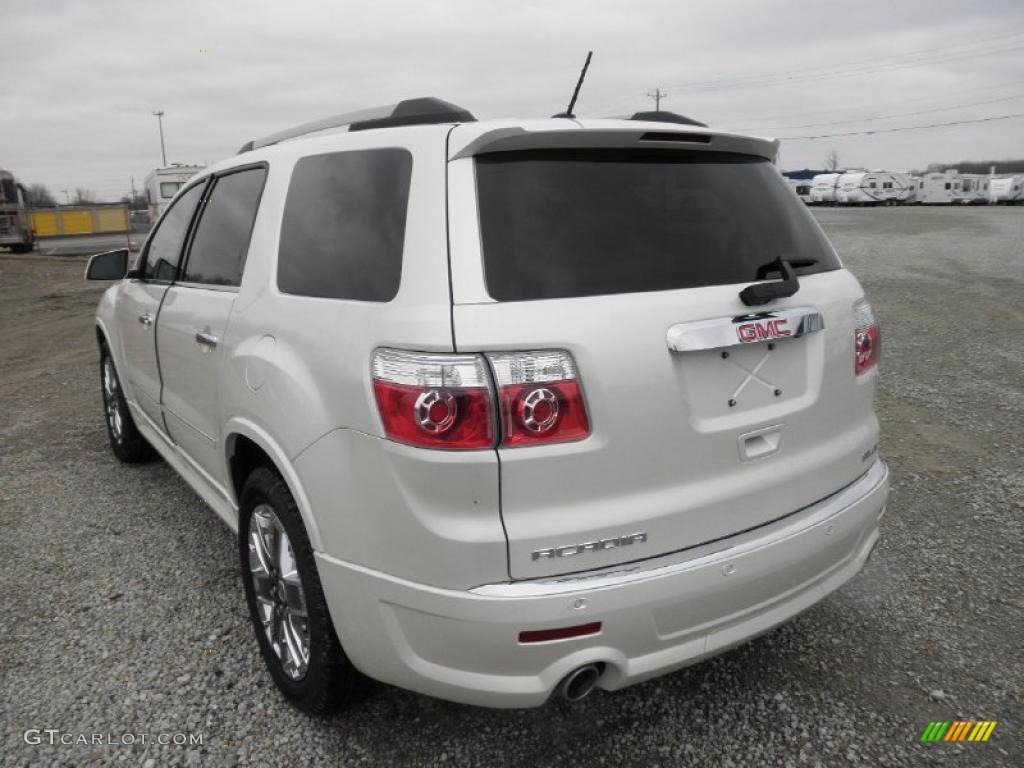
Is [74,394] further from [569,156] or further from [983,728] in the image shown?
[983,728]

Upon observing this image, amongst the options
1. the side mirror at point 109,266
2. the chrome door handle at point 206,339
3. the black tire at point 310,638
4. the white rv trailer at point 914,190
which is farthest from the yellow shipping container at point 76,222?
the white rv trailer at point 914,190

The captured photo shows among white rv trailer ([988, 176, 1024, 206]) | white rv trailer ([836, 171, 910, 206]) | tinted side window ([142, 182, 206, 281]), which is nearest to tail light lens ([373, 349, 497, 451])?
Answer: tinted side window ([142, 182, 206, 281])

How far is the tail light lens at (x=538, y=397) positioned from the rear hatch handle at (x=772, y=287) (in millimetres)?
602

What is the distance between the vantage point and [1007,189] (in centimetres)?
5706

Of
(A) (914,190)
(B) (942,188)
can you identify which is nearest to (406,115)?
(A) (914,190)

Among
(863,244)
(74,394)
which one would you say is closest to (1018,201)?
(863,244)

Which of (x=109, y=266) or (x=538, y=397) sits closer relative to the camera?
(x=538, y=397)

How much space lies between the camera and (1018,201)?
5888 centimetres

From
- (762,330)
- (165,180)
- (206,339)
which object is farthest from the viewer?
(165,180)

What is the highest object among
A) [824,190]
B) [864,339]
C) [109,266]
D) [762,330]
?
[824,190]

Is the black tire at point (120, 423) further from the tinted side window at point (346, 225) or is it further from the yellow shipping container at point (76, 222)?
the yellow shipping container at point (76, 222)

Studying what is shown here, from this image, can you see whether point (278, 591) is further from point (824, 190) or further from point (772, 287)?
point (824, 190)

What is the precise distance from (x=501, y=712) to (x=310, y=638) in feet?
2.32

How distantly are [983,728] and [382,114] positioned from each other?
2766 mm
